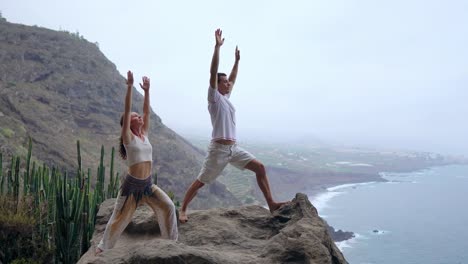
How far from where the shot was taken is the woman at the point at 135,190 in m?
4.90

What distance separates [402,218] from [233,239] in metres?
25.1

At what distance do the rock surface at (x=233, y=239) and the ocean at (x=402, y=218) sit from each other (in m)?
13.0

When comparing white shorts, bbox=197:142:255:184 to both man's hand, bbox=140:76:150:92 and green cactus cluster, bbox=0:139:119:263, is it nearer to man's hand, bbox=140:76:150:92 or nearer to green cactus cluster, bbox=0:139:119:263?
man's hand, bbox=140:76:150:92

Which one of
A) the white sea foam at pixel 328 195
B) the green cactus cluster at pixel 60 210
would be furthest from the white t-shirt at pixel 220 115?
the white sea foam at pixel 328 195

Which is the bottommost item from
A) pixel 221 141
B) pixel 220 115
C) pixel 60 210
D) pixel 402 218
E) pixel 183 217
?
pixel 402 218

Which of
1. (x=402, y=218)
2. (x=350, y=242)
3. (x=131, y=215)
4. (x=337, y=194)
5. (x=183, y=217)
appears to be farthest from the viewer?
(x=337, y=194)

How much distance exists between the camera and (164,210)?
513 centimetres

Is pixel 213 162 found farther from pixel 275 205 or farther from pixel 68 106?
pixel 68 106

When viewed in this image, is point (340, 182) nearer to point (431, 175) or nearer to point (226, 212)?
point (431, 175)

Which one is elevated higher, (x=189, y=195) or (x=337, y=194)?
(x=189, y=195)

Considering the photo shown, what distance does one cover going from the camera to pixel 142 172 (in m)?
4.96

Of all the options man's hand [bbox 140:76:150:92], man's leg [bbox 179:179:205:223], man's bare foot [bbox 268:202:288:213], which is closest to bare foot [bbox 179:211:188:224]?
man's leg [bbox 179:179:205:223]

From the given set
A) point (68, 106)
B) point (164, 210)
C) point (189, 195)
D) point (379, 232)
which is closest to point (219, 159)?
point (189, 195)

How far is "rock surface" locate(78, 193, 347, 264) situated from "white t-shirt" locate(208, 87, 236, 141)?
46.5 inches
